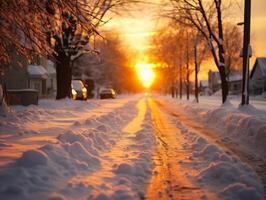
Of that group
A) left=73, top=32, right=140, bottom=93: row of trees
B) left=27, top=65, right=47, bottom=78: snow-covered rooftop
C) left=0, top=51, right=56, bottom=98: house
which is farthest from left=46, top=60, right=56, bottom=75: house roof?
left=27, top=65, right=47, bottom=78: snow-covered rooftop

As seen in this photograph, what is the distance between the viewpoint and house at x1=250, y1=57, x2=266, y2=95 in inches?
2704

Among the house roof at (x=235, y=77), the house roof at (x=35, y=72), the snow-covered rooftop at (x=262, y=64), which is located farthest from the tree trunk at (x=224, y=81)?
the house roof at (x=235, y=77)

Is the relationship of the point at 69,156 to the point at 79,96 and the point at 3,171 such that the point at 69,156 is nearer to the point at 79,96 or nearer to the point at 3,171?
the point at 3,171

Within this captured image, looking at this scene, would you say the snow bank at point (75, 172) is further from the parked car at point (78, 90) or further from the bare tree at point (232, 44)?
the bare tree at point (232, 44)

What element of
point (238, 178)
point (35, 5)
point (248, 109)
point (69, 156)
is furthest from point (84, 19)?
point (248, 109)

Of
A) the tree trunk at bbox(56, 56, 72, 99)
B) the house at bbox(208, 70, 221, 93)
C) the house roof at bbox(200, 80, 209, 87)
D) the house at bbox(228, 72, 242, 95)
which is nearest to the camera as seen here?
the tree trunk at bbox(56, 56, 72, 99)

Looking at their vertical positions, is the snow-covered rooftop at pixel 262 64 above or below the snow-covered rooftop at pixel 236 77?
above

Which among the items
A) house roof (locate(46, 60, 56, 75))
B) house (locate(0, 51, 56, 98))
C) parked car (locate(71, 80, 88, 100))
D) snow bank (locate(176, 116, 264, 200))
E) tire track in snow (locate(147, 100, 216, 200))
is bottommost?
tire track in snow (locate(147, 100, 216, 200))

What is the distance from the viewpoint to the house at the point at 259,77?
225 feet

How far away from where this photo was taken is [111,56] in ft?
272

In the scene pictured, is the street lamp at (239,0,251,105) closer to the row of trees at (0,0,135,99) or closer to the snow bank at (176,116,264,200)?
the snow bank at (176,116,264,200)

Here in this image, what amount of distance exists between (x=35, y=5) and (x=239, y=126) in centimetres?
837

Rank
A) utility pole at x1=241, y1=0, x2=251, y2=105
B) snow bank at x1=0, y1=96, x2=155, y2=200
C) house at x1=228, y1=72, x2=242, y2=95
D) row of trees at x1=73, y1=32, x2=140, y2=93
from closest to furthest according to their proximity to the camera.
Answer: snow bank at x1=0, y1=96, x2=155, y2=200 → utility pole at x1=241, y1=0, x2=251, y2=105 → row of trees at x1=73, y1=32, x2=140, y2=93 → house at x1=228, y1=72, x2=242, y2=95

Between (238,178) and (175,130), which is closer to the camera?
(238,178)
